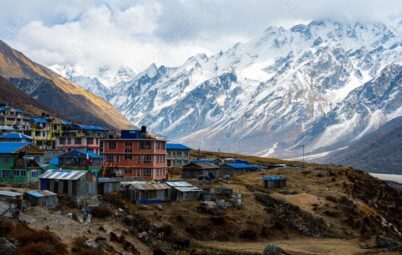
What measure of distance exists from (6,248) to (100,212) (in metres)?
22.6

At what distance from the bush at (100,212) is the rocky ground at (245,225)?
0.52 ft

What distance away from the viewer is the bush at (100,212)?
68312mm

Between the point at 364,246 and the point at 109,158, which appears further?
the point at 109,158

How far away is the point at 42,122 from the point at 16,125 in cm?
619

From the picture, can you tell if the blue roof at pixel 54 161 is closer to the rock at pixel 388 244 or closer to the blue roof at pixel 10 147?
the blue roof at pixel 10 147

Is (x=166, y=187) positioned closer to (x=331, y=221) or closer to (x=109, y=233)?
(x=109, y=233)

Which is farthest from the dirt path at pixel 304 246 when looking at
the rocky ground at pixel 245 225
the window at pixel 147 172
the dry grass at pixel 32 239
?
the window at pixel 147 172

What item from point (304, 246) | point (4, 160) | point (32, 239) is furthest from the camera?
point (4, 160)

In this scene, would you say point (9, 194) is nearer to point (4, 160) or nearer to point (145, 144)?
point (4, 160)

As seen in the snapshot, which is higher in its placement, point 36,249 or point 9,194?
point 9,194

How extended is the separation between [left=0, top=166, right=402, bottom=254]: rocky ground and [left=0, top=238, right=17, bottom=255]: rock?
8.34 metres

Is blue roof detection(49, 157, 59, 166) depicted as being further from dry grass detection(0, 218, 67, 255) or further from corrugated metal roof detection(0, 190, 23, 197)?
dry grass detection(0, 218, 67, 255)

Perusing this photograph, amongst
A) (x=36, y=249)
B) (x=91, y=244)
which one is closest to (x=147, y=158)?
(x=91, y=244)

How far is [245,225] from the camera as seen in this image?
7969cm
